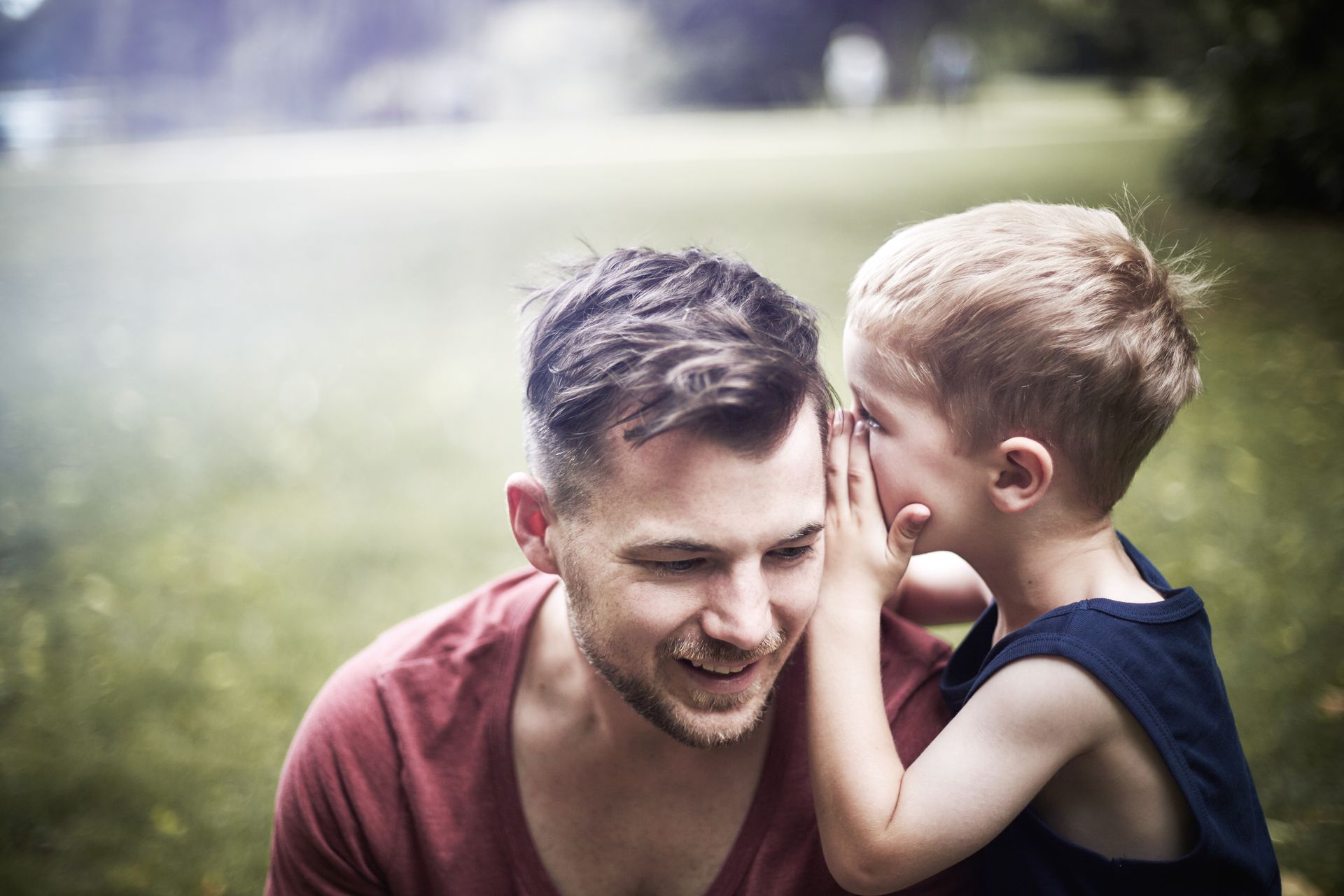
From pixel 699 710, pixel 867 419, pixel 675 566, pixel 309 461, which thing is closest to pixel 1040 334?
pixel 867 419

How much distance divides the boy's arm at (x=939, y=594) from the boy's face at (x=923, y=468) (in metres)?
0.53

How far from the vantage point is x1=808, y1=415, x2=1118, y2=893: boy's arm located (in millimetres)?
2100

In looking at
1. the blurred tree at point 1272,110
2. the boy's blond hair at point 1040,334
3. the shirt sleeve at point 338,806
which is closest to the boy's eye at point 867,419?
the boy's blond hair at point 1040,334

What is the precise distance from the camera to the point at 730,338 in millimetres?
2115

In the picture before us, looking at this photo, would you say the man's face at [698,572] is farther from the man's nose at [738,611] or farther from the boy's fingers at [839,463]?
the boy's fingers at [839,463]

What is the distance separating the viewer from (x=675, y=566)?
2076 millimetres

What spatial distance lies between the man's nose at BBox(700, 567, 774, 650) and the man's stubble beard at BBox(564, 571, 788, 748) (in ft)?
0.13

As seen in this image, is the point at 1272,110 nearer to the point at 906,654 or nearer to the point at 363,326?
the point at 363,326

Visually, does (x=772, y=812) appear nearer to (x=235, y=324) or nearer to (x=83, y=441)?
(x=83, y=441)

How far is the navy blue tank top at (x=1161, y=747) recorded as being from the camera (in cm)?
212

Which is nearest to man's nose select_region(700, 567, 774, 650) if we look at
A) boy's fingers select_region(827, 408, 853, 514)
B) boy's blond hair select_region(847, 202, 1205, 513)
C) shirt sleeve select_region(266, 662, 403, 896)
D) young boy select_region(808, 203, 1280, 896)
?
young boy select_region(808, 203, 1280, 896)

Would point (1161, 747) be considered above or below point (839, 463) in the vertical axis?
below

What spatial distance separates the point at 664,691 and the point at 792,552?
378 millimetres

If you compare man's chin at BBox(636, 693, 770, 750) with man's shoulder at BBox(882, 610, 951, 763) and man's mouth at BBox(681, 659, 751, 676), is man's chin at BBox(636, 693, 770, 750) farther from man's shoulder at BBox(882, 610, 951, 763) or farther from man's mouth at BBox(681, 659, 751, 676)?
man's shoulder at BBox(882, 610, 951, 763)
